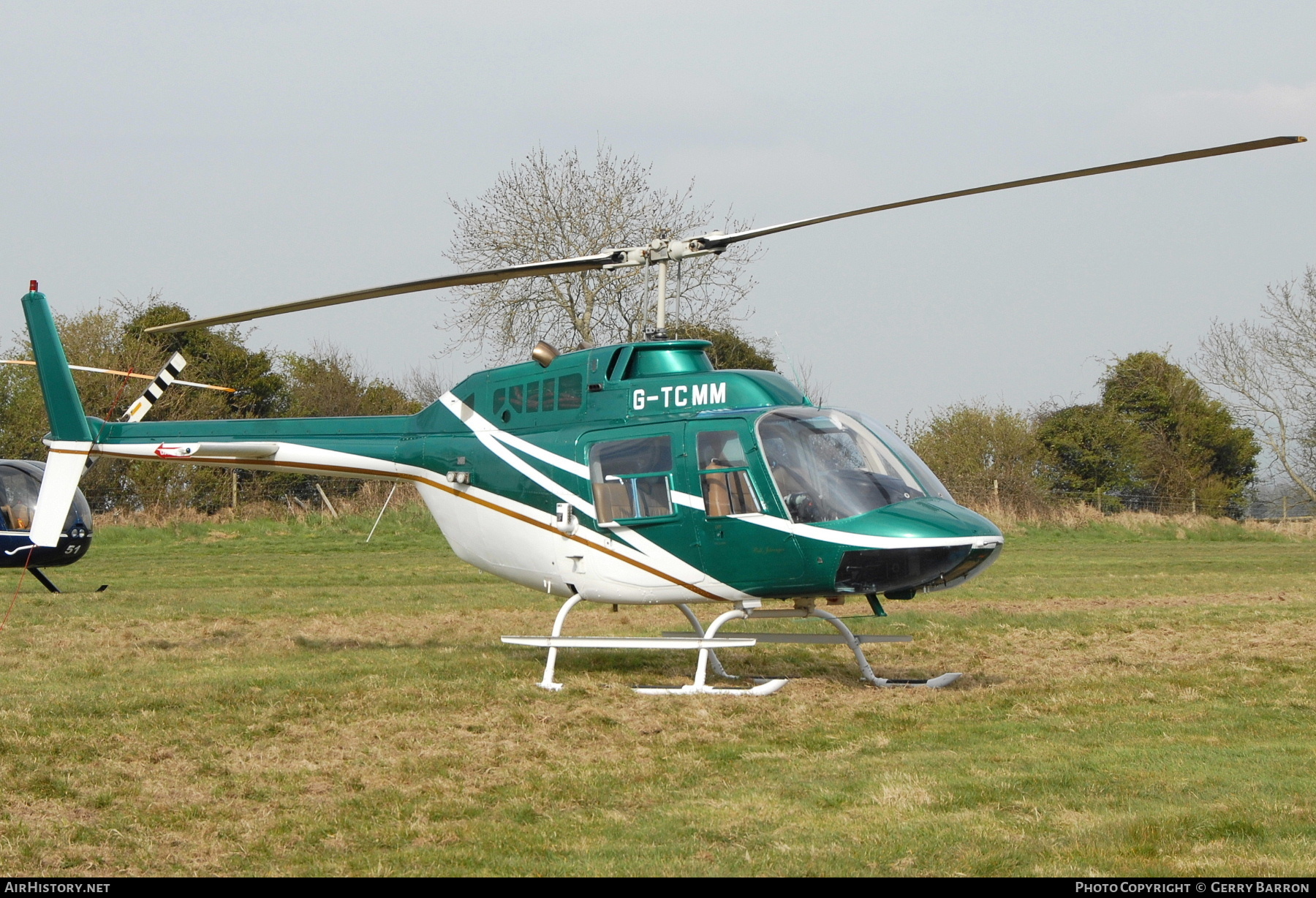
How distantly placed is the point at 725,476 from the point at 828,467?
82 centimetres

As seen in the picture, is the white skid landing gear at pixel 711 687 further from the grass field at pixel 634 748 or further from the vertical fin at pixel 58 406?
the vertical fin at pixel 58 406

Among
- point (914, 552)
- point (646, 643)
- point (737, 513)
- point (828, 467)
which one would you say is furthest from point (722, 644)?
point (914, 552)

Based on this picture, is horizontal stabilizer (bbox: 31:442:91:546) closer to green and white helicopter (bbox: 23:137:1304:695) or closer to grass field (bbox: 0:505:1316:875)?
green and white helicopter (bbox: 23:137:1304:695)

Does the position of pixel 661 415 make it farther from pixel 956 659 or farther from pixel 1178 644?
pixel 1178 644

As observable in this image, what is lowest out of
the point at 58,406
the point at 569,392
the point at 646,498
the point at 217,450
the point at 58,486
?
the point at 646,498

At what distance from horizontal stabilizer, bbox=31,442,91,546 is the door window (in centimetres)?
556

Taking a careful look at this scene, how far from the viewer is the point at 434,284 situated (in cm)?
1034

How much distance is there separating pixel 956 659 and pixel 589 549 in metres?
3.99

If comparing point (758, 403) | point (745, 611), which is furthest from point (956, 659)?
point (758, 403)

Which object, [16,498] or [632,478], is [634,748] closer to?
[632,478]

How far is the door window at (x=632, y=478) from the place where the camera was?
1012 cm

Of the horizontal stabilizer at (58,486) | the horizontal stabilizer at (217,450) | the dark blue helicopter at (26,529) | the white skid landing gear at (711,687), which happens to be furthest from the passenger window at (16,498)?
the white skid landing gear at (711,687)

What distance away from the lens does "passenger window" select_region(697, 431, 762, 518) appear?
9.70 m

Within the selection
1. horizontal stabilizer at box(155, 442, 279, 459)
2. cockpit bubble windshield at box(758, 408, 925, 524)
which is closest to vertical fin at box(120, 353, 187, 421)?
horizontal stabilizer at box(155, 442, 279, 459)
